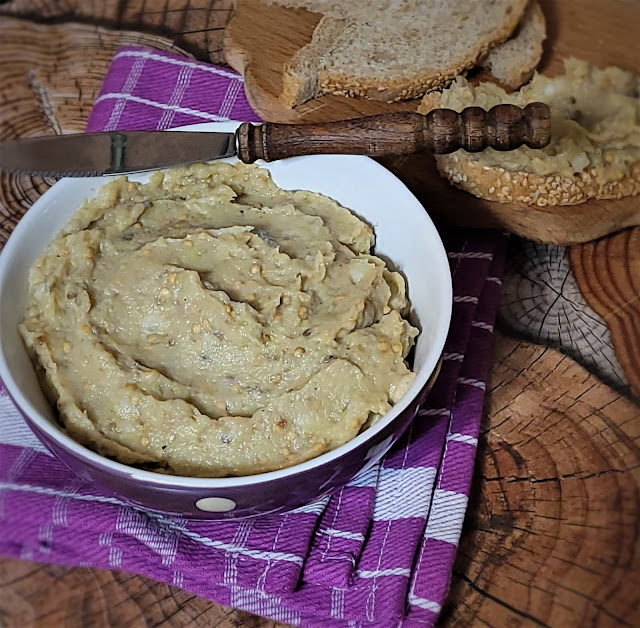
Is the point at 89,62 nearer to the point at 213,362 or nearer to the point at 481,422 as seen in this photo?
the point at 213,362

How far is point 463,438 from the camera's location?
1.44 metres

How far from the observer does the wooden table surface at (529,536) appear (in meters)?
1.25

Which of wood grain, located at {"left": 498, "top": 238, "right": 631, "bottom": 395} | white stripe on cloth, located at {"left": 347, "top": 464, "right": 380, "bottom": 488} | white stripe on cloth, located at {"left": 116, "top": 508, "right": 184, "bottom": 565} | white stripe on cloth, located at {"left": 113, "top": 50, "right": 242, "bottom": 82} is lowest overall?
white stripe on cloth, located at {"left": 116, "top": 508, "right": 184, "bottom": 565}

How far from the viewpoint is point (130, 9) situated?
7.48 feet

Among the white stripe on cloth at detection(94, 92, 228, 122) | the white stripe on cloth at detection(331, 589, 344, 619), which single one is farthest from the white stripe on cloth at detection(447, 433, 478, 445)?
the white stripe on cloth at detection(94, 92, 228, 122)

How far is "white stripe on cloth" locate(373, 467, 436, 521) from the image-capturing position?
134cm

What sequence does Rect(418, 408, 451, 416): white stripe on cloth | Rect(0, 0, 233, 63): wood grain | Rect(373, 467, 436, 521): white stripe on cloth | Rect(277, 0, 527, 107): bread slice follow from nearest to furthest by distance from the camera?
Rect(373, 467, 436, 521): white stripe on cloth, Rect(418, 408, 451, 416): white stripe on cloth, Rect(277, 0, 527, 107): bread slice, Rect(0, 0, 233, 63): wood grain

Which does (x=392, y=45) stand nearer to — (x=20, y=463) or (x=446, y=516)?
(x=446, y=516)

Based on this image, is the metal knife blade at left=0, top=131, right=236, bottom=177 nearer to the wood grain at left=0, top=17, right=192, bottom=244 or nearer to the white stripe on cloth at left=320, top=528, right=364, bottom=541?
the wood grain at left=0, top=17, right=192, bottom=244

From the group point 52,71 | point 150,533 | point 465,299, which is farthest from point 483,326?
point 52,71

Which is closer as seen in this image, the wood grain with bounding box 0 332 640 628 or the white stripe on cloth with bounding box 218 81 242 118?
the wood grain with bounding box 0 332 640 628

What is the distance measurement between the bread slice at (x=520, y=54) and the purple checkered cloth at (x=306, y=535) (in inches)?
36.1

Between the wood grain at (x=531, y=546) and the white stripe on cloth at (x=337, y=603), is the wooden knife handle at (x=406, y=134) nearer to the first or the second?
the wood grain at (x=531, y=546)

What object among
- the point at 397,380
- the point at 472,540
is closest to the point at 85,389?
the point at 397,380
